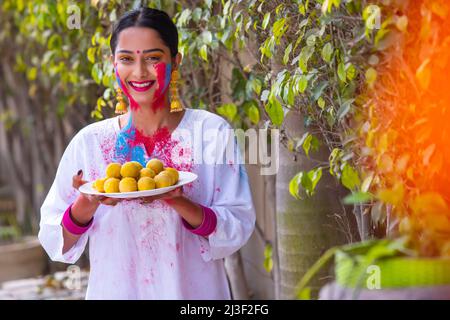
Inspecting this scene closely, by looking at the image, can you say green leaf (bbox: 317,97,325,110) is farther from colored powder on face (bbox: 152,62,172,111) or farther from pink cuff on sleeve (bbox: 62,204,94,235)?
pink cuff on sleeve (bbox: 62,204,94,235)

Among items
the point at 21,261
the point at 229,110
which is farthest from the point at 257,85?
the point at 21,261

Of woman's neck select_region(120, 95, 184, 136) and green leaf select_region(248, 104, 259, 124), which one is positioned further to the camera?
green leaf select_region(248, 104, 259, 124)

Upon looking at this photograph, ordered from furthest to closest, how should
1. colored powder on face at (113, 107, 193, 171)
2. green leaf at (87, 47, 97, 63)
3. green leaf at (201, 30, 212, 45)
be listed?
1. green leaf at (87, 47, 97, 63)
2. green leaf at (201, 30, 212, 45)
3. colored powder on face at (113, 107, 193, 171)

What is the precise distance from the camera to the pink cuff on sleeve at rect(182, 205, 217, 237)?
2.41m

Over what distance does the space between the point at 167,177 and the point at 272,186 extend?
1.48m

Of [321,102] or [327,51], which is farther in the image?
[321,102]

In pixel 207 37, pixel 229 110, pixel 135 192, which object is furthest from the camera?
pixel 229 110

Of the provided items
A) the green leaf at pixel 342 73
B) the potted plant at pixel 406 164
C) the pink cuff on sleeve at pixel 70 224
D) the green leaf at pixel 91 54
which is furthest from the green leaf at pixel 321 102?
the green leaf at pixel 91 54

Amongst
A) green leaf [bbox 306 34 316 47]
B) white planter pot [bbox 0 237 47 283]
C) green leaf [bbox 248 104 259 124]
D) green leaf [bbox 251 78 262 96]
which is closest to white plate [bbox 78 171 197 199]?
green leaf [bbox 306 34 316 47]

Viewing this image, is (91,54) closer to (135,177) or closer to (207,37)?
(207,37)

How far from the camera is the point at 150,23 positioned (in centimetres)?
252

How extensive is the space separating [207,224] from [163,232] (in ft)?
0.52
